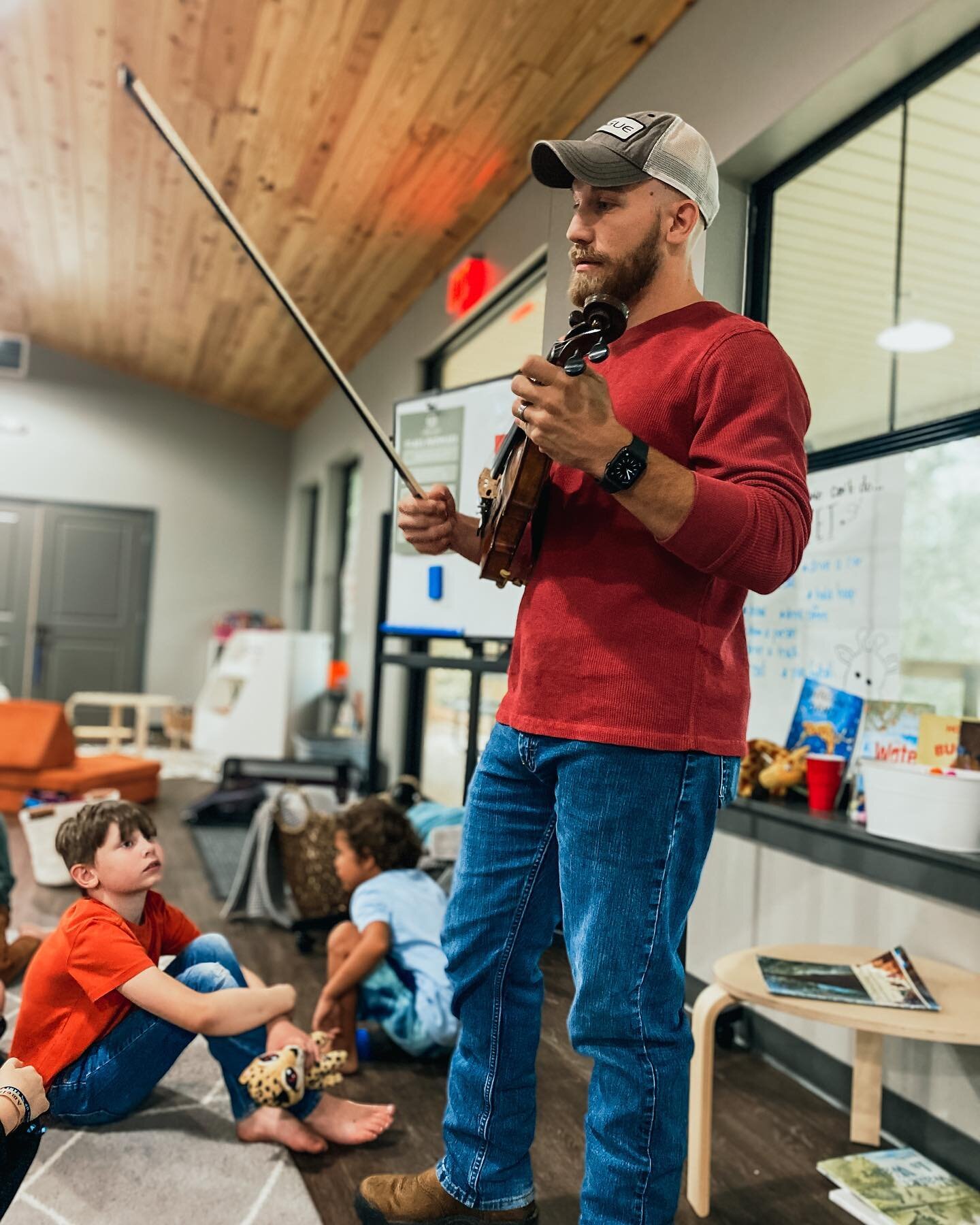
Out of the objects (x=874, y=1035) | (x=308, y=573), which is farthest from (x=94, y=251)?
(x=874, y=1035)

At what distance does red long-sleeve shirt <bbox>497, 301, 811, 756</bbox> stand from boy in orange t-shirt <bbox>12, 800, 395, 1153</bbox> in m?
0.57

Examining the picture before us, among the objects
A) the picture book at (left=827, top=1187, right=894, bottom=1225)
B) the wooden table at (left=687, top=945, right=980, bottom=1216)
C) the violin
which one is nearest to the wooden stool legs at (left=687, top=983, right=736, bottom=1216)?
the wooden table at (left=687, top=945, right=980, bottom=1216)

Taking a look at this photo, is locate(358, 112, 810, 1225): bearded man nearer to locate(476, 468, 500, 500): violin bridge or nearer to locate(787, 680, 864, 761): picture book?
locate(476, 468, 500, 500): violin bridge

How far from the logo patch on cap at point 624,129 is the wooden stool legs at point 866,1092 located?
1532mm

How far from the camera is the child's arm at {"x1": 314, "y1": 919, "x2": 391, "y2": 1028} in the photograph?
6.87 ft

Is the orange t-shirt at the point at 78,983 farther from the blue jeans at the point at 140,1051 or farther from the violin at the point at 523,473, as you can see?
the violin at the point at 523,473

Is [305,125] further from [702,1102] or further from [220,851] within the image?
[702,1102]

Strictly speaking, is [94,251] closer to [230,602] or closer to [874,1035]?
[230,602]

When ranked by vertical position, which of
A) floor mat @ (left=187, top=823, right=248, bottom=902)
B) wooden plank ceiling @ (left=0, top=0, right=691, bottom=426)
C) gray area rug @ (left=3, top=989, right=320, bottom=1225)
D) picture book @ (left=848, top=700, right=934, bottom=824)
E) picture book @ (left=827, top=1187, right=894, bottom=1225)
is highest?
wooden plank ceiling @ (left=0, top=0, right=691, bottom=426)

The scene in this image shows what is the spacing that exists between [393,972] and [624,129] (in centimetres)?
167

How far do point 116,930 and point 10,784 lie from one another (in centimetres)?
364

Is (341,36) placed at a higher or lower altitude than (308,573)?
higher

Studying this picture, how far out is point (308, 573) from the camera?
789 cm

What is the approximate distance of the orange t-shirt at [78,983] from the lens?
136 cm
